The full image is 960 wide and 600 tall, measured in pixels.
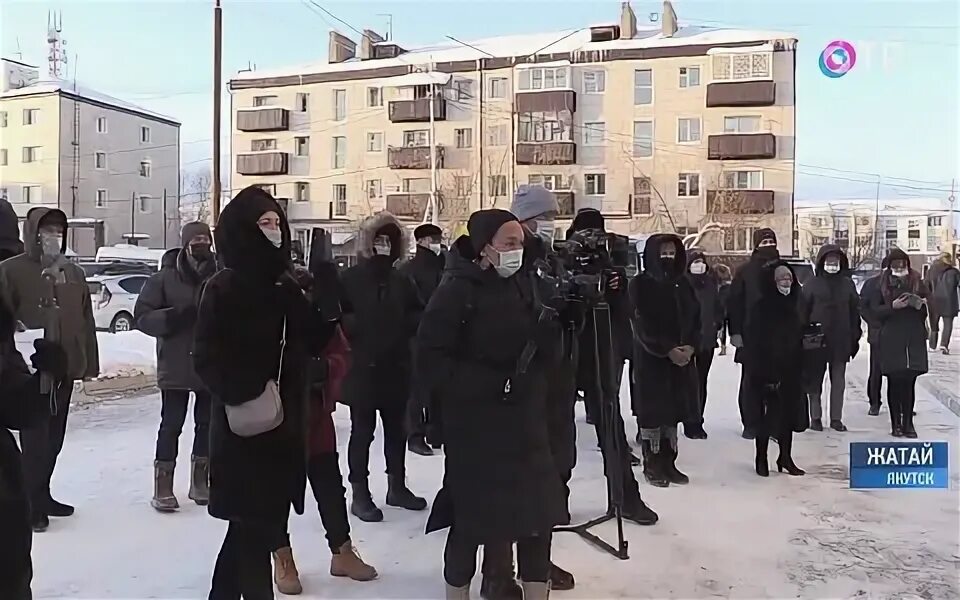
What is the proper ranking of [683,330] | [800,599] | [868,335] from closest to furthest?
[800,599] < [683,330] < [868,335]

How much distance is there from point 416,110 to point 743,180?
1.61m

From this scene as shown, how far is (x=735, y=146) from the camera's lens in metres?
4.13

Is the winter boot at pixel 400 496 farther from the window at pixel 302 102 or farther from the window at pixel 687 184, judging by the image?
the window at pixel 687 184

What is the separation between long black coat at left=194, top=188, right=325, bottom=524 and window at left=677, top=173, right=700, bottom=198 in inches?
94.2

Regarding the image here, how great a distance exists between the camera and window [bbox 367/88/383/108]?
398 cm

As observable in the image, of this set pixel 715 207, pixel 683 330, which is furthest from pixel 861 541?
pixel 715 207

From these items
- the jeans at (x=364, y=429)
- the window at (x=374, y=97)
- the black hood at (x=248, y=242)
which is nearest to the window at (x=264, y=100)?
the window at (x=374, y=97)

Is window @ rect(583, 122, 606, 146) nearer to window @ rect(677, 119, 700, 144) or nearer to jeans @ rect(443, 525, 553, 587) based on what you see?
window @ rect(677, 119, 700, 144)

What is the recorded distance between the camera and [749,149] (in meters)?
4.24

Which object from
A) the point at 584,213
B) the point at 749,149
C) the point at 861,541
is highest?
the point at 749,149

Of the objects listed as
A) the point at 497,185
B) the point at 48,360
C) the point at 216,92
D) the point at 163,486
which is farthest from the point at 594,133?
the point at 48,360

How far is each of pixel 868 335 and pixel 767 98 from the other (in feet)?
7.53

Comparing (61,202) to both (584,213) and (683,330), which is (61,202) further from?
(683,330)

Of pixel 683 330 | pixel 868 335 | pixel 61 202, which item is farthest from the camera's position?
pixel 868 335
